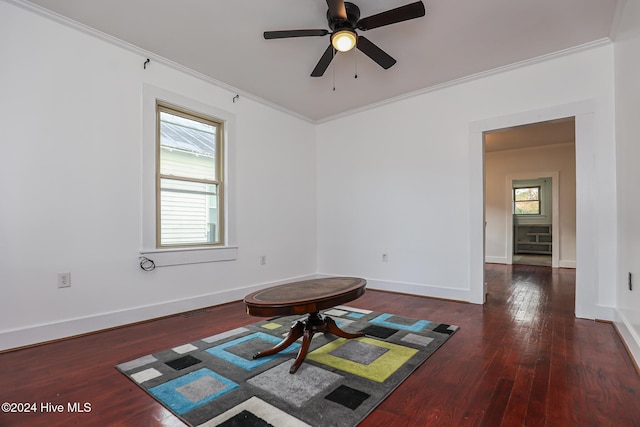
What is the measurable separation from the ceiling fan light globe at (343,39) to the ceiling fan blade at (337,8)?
0.19m

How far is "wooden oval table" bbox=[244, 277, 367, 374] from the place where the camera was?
1.90 m

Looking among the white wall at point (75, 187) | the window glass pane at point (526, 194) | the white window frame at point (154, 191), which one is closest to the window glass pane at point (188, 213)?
the white window frame at point (154, 191)

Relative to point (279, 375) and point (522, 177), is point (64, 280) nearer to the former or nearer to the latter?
point (279, 375)

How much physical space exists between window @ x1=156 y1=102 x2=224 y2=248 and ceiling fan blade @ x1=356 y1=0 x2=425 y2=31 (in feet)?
7.39

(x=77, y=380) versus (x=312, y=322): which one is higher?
(x=312, y=322)

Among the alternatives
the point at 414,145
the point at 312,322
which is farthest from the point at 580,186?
the point at 312,322

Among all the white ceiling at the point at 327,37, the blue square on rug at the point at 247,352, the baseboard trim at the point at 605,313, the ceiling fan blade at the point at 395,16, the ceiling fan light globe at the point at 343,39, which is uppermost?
the white ceiling at the point at 327,37

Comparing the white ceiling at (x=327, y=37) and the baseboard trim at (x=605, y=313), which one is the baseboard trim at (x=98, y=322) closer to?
the white ceiling at (x=327, y=37)

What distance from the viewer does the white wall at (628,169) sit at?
84.0 inches

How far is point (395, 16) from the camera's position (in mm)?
2191

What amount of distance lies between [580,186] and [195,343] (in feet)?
12.6

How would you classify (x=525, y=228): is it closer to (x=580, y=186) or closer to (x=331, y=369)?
(x=580, y=186)

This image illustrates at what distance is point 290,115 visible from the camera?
477 cm

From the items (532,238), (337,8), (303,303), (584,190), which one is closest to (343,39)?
(337,8)
